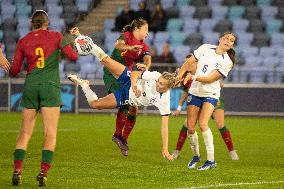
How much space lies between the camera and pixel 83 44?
15.0 m

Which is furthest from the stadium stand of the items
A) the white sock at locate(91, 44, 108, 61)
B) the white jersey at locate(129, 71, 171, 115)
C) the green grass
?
the white jersey at locate(129, 71, 171, 115)

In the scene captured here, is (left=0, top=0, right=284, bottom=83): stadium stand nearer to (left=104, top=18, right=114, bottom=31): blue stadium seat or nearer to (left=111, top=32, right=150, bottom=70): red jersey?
(left=104, top=18, right=114, bottom=31): blue stadium seat

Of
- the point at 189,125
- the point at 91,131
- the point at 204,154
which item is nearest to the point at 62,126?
the point at 91,131

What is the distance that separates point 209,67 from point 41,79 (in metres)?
3.95

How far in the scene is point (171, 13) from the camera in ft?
109

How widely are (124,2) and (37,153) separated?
18.1m

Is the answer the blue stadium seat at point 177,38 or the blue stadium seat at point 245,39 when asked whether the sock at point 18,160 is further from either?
the blue stadium seat at point 177,38

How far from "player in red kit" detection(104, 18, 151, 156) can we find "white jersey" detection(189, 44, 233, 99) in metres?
1.12

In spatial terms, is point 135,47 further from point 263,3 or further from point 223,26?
point 263,3

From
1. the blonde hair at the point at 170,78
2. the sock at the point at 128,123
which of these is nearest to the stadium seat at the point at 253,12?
the sock at the point at 128,123

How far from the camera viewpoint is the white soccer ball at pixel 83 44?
1493 centimetres

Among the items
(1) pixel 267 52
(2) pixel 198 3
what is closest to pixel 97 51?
(1) pixel 267 52

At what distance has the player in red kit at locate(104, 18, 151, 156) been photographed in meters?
16.1

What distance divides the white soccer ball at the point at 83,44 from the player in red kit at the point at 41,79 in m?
2.60
